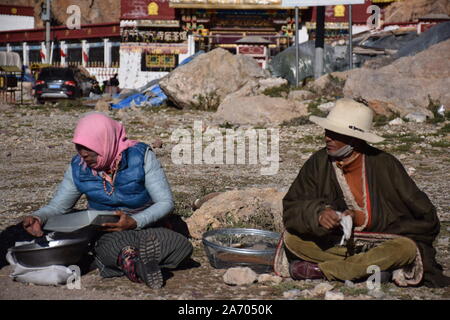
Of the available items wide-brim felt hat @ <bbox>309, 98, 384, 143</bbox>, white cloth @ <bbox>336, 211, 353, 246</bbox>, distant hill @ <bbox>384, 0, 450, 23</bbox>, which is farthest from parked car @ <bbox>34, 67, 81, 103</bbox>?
distant hill @ <bbox>384, 0, 450, 23</bbox>

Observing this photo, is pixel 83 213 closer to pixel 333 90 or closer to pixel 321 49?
pixel 333 90

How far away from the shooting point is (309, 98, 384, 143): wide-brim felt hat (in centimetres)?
342

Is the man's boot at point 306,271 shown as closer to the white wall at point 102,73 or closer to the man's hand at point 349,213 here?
the man's hand at point 349,213

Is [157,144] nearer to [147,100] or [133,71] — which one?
[147,100]

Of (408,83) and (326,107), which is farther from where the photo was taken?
(408,83)

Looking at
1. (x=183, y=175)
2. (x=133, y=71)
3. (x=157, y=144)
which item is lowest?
(x=183, y=175)

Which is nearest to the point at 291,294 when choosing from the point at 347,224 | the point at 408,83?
the point at 347,224

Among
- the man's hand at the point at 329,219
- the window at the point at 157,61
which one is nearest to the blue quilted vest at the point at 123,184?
the man's hand at the point at 329,219

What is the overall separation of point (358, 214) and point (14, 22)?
43.6 meters

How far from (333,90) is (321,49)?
3.79m

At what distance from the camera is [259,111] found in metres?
11.9

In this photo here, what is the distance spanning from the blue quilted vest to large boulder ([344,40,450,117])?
28.2 feet

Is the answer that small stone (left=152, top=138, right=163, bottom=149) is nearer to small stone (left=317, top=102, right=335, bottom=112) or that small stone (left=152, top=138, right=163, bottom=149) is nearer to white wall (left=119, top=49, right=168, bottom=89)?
small stone (left=317, top=102, right=335, bottom=112)
